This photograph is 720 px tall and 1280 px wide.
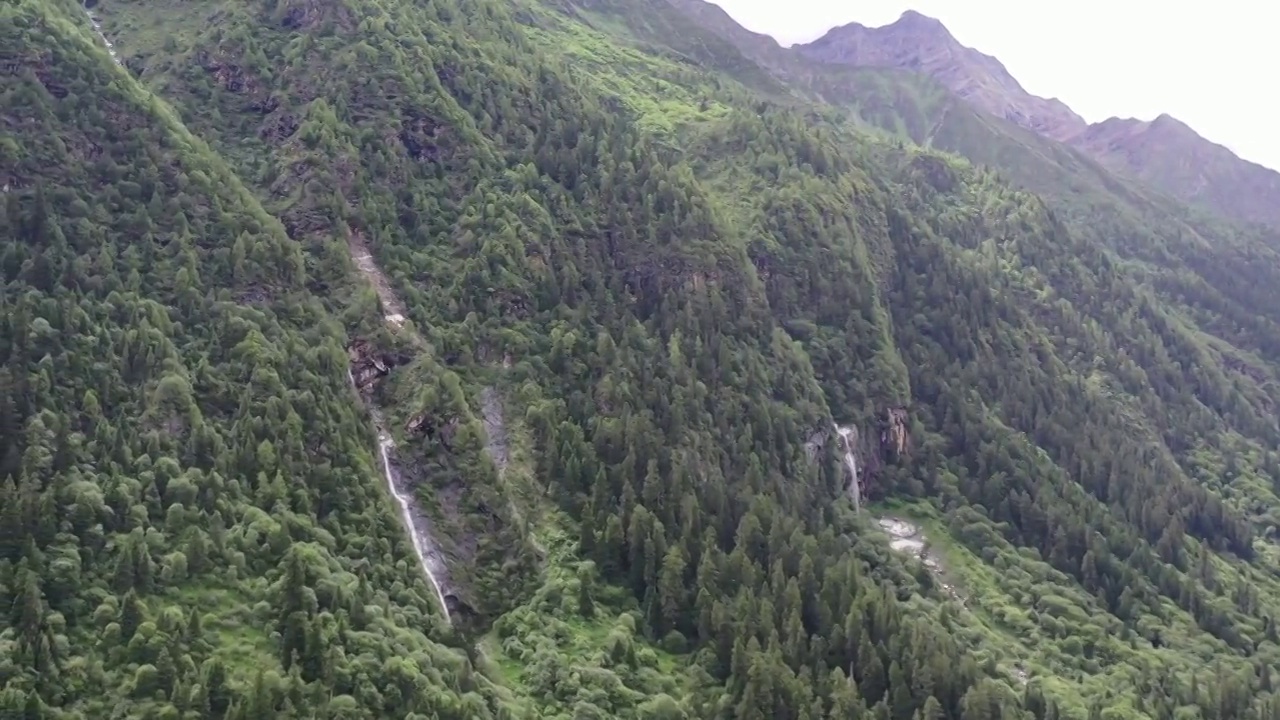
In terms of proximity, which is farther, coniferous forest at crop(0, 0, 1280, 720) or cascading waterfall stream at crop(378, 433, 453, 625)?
cascading waterfall stream at crop(378, 433, 453, 625)

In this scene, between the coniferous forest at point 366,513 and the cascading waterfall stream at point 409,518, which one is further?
the cascading waterfall stream at point 409,518

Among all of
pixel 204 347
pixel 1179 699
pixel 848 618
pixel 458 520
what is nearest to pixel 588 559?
pixel 458 520

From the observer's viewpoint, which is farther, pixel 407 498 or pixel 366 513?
pixel 407 498

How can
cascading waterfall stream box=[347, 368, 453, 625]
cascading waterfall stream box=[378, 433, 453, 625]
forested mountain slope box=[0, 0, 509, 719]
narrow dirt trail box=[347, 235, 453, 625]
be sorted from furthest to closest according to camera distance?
1. narrow dirt trail box=[347, 235, 453, 625]
2. cascading waterfall stream box=[347, 368, 453, 625]
3. cascading waterfall stream box=[378, 433, 453, 625]
4. forested mountain slope box=[0, 0, 509, 719]

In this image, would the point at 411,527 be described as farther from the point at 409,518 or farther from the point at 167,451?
the point at 167,451

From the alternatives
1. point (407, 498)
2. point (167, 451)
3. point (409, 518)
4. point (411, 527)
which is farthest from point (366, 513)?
point (167, 451)

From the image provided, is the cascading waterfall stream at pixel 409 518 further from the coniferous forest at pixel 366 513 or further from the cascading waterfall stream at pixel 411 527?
the coniferous forest at pixel 366 513

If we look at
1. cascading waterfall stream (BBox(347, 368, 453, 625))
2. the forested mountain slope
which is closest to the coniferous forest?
the forested mountain slope

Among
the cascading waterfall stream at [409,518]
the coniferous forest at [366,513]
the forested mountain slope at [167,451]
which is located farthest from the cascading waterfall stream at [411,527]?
the forested mountain slope at [167,451]

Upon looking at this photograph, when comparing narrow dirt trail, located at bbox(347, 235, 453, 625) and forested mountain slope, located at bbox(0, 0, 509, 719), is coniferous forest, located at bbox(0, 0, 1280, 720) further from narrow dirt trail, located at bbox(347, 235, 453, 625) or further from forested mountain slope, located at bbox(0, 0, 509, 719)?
narrow dirt trail, located at bbox(347, 235, 453, 625)

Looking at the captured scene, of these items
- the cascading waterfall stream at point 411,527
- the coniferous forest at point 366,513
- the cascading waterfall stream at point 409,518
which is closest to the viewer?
the coniferous forest at point 366,513

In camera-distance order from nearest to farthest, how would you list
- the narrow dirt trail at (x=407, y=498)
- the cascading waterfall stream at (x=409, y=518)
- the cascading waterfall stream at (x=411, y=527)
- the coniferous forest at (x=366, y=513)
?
1. the coniferous forest at (x=366, y=513)
2. the cascading waterfall stream at (x=411, y=527)
3. the cascading waterfall stream at (x=409, y=518)
4. the narrow dirt trail at (x=407, y=498)

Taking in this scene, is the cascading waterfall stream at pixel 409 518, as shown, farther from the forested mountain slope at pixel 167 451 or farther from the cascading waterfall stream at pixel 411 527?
the forested mountain slope at pixel 167 451
